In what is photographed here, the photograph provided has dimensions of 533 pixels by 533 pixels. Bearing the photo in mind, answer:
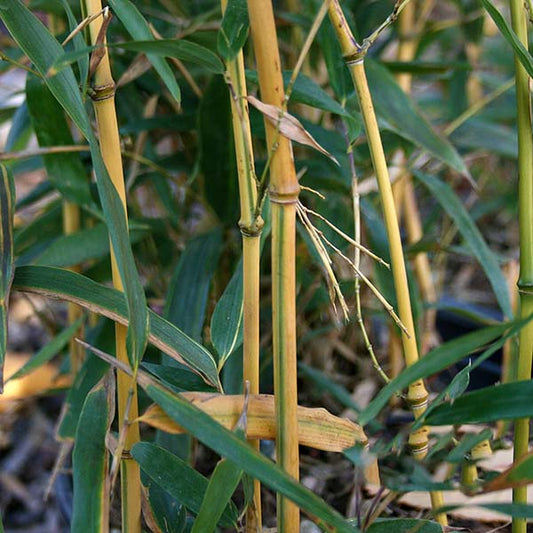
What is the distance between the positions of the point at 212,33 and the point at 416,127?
181 mm

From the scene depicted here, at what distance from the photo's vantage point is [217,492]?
355 mm

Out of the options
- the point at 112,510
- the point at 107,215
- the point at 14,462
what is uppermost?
the point at 107,215

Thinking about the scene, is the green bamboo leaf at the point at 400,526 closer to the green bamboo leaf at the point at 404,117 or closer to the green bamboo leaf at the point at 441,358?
the green bamboo leaf at the point at 441,358

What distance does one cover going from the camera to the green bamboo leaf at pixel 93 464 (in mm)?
363

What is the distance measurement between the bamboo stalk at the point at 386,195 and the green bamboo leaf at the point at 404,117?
167 mm

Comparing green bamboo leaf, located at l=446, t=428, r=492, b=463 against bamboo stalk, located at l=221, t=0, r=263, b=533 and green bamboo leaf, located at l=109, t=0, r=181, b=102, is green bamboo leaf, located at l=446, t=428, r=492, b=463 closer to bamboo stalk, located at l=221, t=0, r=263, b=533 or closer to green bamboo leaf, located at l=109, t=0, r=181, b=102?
bamboo stalk, located at l=221, t=0, r=263, b=533

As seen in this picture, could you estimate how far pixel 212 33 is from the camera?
0.58 m

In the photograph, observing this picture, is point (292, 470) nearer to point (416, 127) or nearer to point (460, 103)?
point (416, 127)

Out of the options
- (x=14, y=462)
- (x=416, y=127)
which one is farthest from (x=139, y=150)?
Answer: (x=14, y=462)

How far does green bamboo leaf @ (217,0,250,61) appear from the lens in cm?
32

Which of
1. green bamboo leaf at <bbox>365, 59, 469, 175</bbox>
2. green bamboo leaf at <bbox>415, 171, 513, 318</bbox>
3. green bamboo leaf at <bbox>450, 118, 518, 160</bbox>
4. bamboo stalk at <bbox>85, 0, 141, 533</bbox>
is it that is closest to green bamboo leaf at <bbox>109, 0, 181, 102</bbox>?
bamboo stalk at <bbox>85, 0, 141, 533</bbox>

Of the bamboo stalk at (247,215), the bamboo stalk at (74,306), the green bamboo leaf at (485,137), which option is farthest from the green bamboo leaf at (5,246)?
the green bamboo leaf at (485,137)

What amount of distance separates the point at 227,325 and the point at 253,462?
0.12 metres

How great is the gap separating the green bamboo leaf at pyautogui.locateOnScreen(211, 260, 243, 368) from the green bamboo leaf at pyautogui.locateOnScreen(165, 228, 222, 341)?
0.13m
